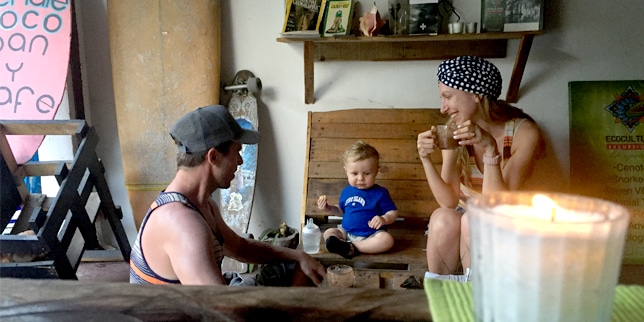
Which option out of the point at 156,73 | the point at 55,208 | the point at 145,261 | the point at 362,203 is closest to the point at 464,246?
the point at 362,203

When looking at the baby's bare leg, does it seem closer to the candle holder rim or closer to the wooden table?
the wooden table

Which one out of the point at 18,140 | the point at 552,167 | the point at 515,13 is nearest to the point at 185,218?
the point at 18,140

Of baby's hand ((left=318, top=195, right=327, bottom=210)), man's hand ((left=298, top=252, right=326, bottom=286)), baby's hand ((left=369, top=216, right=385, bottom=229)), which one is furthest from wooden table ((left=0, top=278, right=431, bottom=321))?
baby's hand ((left=318, top=195, right=327, bottom=210))

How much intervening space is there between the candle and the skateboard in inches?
106

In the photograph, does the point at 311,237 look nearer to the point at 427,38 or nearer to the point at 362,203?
the point at 362,203

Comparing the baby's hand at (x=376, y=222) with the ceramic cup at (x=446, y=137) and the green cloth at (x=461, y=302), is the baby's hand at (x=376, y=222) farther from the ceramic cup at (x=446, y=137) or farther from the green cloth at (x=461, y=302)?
the green cloth at (x=461, y=302)

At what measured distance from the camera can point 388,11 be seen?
2863 mm

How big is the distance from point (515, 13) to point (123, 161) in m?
2.52

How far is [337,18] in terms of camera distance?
2820mm

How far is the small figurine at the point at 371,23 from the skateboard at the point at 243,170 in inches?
29.6

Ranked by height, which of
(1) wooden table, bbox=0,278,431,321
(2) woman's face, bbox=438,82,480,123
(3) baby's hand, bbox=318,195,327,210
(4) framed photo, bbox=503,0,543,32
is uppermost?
(4) framed photo, bbox=503,0,543,32

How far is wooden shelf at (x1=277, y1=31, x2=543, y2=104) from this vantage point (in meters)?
2.73

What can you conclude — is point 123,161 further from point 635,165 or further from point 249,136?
point 635,165

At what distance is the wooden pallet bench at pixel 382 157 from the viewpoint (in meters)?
2.86
